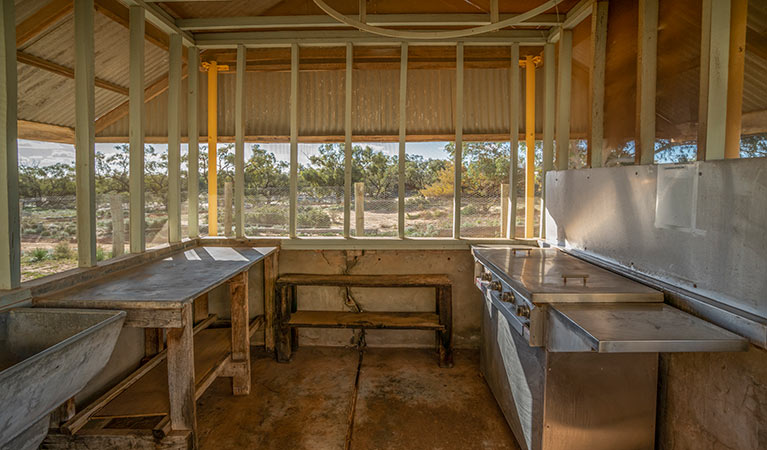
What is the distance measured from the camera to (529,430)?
199cm

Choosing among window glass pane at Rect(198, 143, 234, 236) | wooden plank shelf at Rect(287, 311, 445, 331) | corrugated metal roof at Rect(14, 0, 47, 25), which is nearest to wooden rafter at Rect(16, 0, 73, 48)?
corrugated metal roof at Rect(14, 0, 47, 25)

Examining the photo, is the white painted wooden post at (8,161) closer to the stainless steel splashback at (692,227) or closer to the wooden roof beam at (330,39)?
Answer: the wooden roof beam at (330,39)

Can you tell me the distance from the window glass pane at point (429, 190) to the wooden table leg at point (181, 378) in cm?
219

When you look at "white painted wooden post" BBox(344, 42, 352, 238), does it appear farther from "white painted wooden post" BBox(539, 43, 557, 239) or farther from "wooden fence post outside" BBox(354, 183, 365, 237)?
"white painted wooden post" BBox(539, 43, 557, 239)

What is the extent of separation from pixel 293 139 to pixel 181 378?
2235 mm

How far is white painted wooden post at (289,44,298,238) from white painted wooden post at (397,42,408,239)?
955 mm

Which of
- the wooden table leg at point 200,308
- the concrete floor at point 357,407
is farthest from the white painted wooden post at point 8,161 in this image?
the wooden table leg at point 200,308

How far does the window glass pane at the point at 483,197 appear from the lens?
12.6 feet

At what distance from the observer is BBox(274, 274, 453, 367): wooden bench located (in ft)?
10.7

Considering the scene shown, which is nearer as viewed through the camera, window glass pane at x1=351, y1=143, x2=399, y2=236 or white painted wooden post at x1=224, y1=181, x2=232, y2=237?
white painted wooden post at x1=224, y1=181, x2=232, y2=237

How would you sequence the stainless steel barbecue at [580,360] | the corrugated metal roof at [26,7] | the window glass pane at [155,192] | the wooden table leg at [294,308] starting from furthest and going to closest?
1. the window glass pane at [155,192]
2. the wooden table leg at [294,308]
3. the corrugated metal roof at [26,7]
4. the stainless steel barbecue at [580,360]

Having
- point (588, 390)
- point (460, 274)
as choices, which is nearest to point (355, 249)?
point (460, 274)

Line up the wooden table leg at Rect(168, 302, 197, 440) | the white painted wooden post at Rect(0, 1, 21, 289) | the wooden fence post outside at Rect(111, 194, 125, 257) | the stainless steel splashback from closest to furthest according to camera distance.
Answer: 1. the stainless steel splashback
2. the white painted wooden post at Rect(0, 1, 21, 289)
3. the wooden table leg at Rect(168, 302, 197, 440)
4. the wooden fence post outside at Rect(111, 194, 125, 257)

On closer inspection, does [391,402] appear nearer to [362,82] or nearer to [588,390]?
[588,390]
